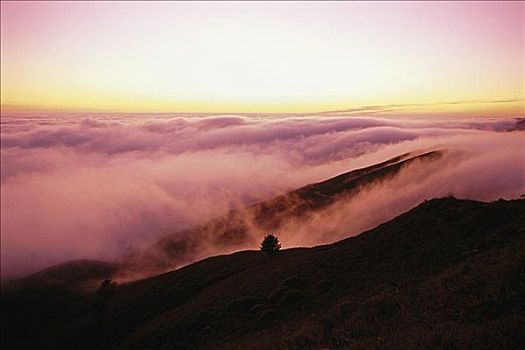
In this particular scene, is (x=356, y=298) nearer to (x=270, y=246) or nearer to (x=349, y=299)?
(x=349, y=299)

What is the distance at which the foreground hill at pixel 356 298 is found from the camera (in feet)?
42.1

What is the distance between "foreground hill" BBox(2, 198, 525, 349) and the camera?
12.8 m

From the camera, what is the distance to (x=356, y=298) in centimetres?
2628

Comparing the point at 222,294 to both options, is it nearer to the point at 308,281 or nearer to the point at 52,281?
the point at 308,281

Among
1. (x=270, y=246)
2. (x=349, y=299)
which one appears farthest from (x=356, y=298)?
(x=270, y=246)

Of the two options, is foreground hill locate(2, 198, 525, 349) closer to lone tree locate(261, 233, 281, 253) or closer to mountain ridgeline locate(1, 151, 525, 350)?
mountain ridgeline locate(1, 151, 525, 350)

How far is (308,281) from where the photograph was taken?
39750 mm

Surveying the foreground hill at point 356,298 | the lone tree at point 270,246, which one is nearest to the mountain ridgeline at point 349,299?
the foreground hill at point 356,298

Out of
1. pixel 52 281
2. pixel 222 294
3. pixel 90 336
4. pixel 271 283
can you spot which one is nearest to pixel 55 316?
pixel 90 336

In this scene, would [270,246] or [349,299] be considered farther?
[270,246]

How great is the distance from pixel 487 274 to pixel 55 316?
113 meters

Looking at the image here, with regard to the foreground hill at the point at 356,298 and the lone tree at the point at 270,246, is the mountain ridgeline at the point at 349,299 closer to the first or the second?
the foreground hill at the point at 356,298

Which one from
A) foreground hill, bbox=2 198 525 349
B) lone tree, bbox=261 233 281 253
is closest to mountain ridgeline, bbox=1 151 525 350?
foreground hill, bbox=2 198 525 349

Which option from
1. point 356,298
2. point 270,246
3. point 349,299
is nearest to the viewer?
point 356,298
